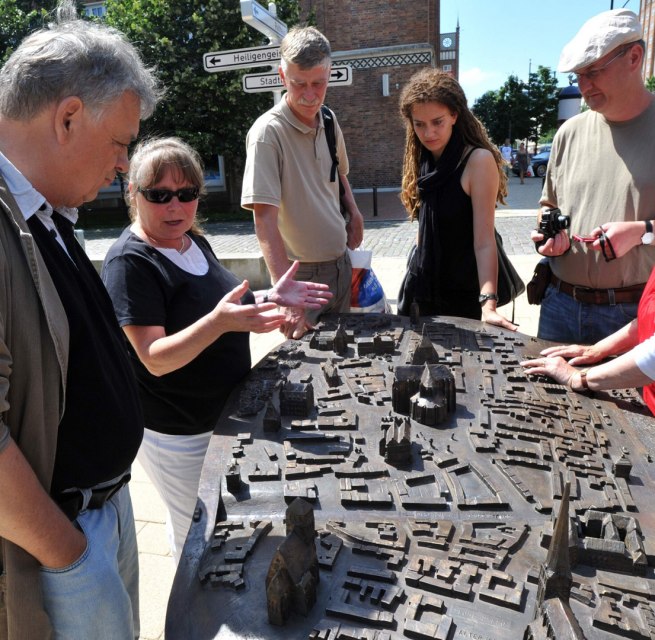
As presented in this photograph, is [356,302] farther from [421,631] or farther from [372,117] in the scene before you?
[372,117]

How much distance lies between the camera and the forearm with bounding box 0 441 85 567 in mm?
1312

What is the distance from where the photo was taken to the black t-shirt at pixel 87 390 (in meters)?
1.53

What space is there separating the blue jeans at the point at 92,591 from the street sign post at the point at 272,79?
496 centimetres

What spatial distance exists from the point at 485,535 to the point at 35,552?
1.19 m

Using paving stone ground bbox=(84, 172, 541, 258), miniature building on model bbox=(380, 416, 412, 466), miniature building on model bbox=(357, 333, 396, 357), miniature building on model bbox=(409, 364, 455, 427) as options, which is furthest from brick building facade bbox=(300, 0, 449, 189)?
miniature building on model bbox=(380, 416, 412, 466)

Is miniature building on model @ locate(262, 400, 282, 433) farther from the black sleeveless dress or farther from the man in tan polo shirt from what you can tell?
the black sleeveless dress

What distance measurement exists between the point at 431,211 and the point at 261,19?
3.48m

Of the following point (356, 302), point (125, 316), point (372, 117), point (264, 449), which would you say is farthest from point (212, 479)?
point (372, 117)

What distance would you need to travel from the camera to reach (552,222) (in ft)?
10.2

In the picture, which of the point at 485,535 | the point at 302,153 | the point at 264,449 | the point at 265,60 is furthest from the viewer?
the point at 265,60

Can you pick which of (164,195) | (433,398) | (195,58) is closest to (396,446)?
(433,398)

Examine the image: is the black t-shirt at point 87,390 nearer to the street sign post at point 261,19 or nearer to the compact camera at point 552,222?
the compact camera at point 552,222

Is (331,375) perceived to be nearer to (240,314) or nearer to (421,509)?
(240,314)

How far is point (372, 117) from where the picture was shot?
22.0 m
